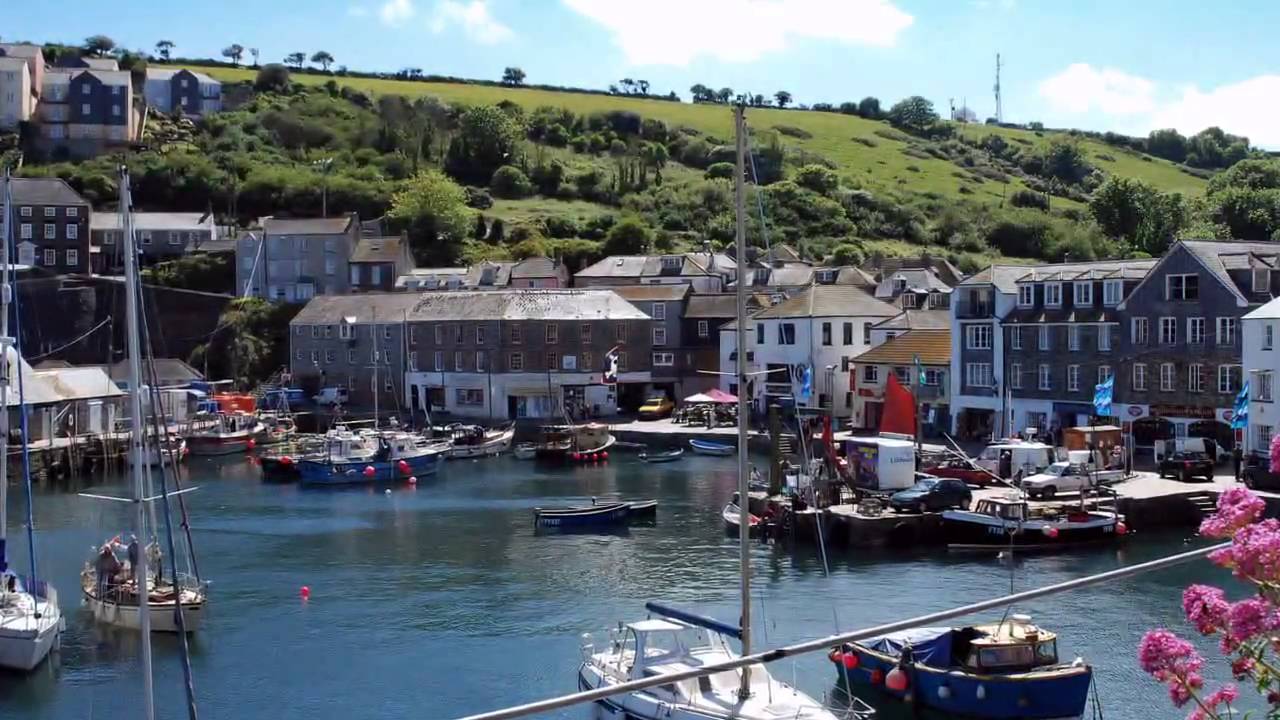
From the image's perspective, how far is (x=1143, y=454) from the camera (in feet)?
191

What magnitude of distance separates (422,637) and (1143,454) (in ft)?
119

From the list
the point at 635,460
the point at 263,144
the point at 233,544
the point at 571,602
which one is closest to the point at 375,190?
the point at 263,144

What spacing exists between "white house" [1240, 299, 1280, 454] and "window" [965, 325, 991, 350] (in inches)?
616

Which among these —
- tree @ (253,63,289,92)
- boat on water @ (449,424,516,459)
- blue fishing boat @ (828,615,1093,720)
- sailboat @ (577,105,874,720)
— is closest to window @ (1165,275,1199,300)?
blue fishing boat @ (828,615,1093,720)

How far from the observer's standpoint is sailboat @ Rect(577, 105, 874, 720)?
73.0ft

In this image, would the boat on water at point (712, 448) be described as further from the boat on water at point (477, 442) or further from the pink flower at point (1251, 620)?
Result: the pink flower at point (1251, 620)

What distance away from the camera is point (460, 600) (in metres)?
37.7

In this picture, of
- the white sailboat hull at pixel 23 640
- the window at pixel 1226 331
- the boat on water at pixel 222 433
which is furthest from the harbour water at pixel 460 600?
the boat on water at pixel 222 433

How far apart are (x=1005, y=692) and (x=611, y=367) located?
5775 cm

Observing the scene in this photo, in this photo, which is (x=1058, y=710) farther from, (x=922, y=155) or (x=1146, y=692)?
(x=922, y=155)

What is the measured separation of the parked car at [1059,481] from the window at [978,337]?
704 inches

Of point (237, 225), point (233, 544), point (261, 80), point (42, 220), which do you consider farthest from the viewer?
point (261, 80)

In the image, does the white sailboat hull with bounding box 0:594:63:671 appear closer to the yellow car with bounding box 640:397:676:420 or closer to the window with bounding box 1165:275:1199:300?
the window with bounding box 1165:275:1199:300

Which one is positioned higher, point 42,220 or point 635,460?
point 42,220
